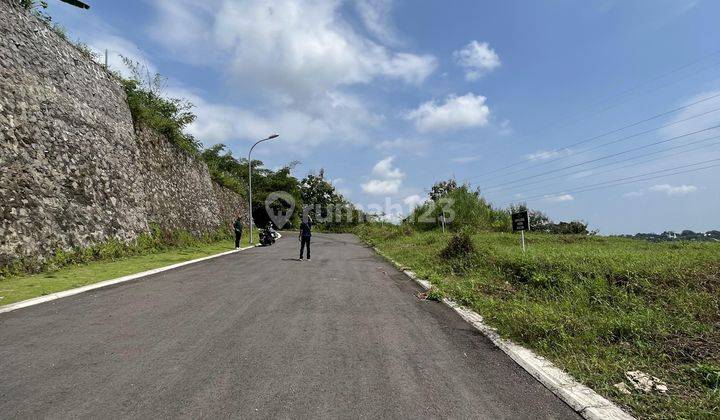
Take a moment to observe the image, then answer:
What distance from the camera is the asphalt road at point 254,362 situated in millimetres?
3402

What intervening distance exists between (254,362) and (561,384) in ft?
10.4

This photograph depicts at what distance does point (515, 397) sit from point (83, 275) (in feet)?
37.3

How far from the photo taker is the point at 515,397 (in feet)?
12.4

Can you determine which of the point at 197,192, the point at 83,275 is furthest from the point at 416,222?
the point at 83,275

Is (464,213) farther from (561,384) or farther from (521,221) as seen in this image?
(561,384)

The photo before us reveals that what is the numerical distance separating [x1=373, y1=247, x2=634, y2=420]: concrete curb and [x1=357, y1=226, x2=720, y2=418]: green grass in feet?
0.42

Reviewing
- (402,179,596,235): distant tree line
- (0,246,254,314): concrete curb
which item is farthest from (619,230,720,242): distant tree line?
(0,246,254,314): concrete curb

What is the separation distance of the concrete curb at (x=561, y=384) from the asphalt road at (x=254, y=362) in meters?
0.11

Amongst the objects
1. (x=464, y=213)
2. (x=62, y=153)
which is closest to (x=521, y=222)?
(x=62, y=153)

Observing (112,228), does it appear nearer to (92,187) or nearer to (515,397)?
(92,187)

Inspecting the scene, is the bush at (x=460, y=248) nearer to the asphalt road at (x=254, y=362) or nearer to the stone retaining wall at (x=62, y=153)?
the asphalt road at (x=254, y=362)

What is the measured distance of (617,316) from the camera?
5.98 m

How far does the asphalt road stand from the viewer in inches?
134

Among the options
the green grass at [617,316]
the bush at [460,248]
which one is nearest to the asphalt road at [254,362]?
the green grass at [617,316]
